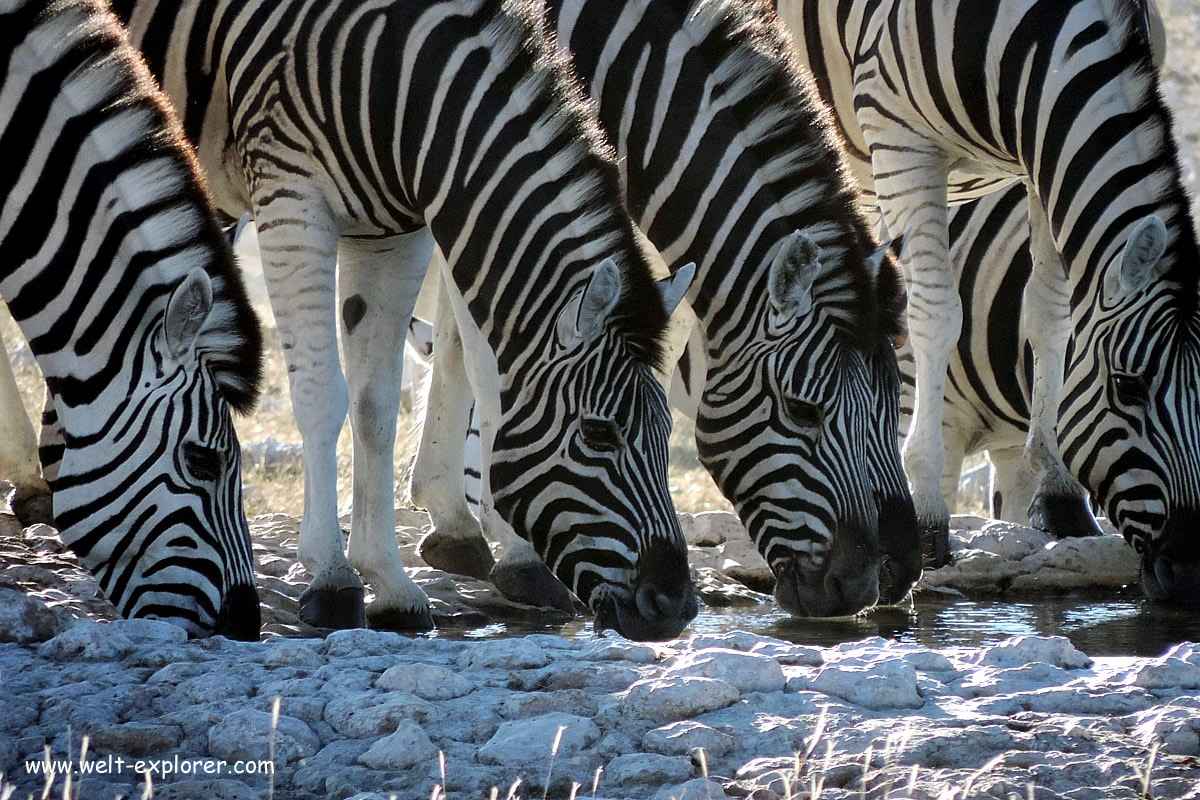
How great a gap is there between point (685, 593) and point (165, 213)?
217 centimetres

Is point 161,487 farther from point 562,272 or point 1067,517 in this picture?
point 1067,517

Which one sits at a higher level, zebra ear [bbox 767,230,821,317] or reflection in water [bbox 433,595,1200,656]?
zebra ear [bbox 767,230,821,317]

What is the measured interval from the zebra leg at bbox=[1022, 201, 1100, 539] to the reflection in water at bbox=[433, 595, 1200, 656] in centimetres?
133

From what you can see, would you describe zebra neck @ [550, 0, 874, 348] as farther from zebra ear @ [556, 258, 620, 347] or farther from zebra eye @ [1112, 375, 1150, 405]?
zebra eye @ [1112, 375, 1150, 405]

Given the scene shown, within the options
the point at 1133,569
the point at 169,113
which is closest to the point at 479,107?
the point at 169,113

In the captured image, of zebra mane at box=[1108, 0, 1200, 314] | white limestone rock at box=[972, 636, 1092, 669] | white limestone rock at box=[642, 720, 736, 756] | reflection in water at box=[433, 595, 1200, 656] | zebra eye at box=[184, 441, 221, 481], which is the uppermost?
zebra mane at box=[1108, 0, 1200, 314]

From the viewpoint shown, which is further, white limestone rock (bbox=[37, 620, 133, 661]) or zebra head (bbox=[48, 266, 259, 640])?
zebra head (bbox=[48, 266, 259, 640])

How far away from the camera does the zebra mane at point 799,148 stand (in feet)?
20.2

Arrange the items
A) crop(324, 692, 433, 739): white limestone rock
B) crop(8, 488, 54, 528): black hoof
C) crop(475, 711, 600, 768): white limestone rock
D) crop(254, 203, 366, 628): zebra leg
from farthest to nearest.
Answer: crop(8, 488, 54, 528): black hoof
crop(254, 203, 366, 628): zebra leg
crop(324, 692, 433, 739): white limestone rock
crop(475, 711, 600, 768): white limestone rock

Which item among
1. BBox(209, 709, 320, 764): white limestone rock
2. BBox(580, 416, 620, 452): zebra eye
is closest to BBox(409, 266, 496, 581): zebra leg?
BBox(580, 416, 620, 452): zebra eye

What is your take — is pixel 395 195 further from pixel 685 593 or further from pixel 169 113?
pixel 685 593

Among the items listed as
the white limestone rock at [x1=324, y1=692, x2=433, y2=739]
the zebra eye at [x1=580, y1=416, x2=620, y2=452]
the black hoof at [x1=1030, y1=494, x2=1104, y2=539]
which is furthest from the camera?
the black hoof at [x1=1030, y1=494, x2=1104, y2=539]

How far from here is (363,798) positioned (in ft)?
10.0

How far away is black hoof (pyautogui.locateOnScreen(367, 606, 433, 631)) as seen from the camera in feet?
19.3
